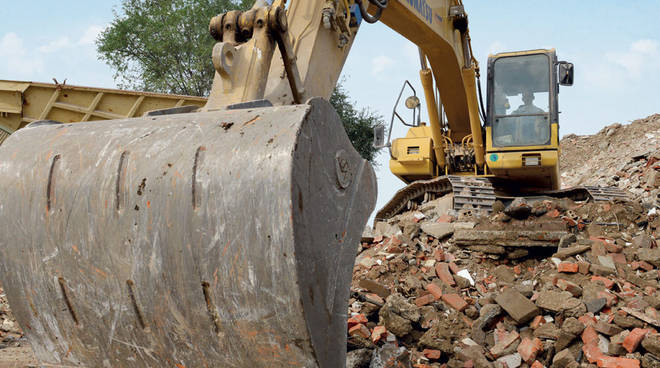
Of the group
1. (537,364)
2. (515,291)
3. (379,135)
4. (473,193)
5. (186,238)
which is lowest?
(537,364)

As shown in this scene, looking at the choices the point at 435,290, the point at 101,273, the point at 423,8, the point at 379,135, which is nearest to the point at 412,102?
the point at 379,135

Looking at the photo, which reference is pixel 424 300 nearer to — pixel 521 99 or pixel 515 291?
pixel 515 291

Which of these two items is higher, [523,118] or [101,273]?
[523,118]

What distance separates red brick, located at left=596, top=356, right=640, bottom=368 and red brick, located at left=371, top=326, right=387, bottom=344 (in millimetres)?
1544

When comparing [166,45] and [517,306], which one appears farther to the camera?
[166,45]

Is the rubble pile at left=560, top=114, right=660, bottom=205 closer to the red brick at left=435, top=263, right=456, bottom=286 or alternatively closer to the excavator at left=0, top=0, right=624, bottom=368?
the red brick at left=435, top=263, right=456, bottom=286

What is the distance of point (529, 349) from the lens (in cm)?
434

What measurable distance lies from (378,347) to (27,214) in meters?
2.42

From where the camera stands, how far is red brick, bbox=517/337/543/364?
14.1 feet

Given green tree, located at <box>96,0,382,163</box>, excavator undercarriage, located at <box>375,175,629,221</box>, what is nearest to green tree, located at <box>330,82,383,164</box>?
green tree, located at <box>96,0,382,163</box>

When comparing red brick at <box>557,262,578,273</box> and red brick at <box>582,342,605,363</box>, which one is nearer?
red brick at <box>582,342,605,363</box>

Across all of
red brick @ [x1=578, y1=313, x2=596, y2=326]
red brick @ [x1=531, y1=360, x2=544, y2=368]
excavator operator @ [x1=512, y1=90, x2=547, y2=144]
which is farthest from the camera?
excavator operator @ [x1=512, y1=90, x2=547, y2=144]

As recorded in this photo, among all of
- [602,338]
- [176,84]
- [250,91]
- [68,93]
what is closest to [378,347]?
[602,338]

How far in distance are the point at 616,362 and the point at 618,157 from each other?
16.7m
